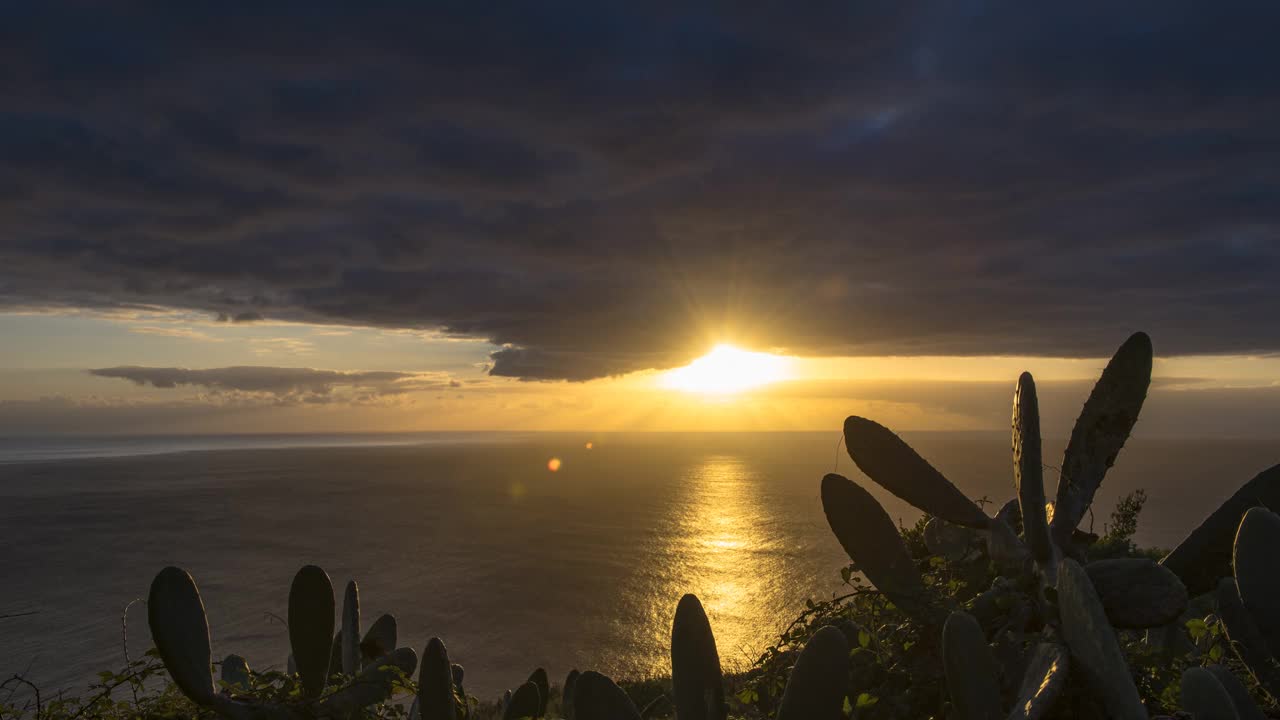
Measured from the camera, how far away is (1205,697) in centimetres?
319

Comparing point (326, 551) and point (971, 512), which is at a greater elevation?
point (971, 512)

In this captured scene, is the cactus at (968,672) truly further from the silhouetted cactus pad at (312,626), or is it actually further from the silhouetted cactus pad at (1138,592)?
the silhouetted cactus pad at (312,626)

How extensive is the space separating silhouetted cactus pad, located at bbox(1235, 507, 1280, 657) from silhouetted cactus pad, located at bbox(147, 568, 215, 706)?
Result: 18.1ft

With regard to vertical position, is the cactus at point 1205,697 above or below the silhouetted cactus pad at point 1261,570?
below

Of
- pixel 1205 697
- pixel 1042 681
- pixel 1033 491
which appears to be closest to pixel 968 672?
pixel 1042 681

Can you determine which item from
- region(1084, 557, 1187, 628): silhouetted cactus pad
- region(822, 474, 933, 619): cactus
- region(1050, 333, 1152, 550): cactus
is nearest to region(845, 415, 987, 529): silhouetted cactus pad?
region(822, 474, 933, 619): cactus

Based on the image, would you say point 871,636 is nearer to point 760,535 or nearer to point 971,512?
point 971,512

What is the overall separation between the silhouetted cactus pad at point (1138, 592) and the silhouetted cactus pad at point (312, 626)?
4881 mm

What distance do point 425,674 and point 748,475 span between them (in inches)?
6522

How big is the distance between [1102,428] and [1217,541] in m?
0.94

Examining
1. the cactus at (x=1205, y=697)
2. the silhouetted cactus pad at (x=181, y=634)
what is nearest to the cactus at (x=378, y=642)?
the silhouetted cactus pad at (x=181, y=634)

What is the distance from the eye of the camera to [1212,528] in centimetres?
453

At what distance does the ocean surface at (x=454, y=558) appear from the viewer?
128ft

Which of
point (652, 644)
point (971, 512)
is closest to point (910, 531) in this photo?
point (971, 512)
